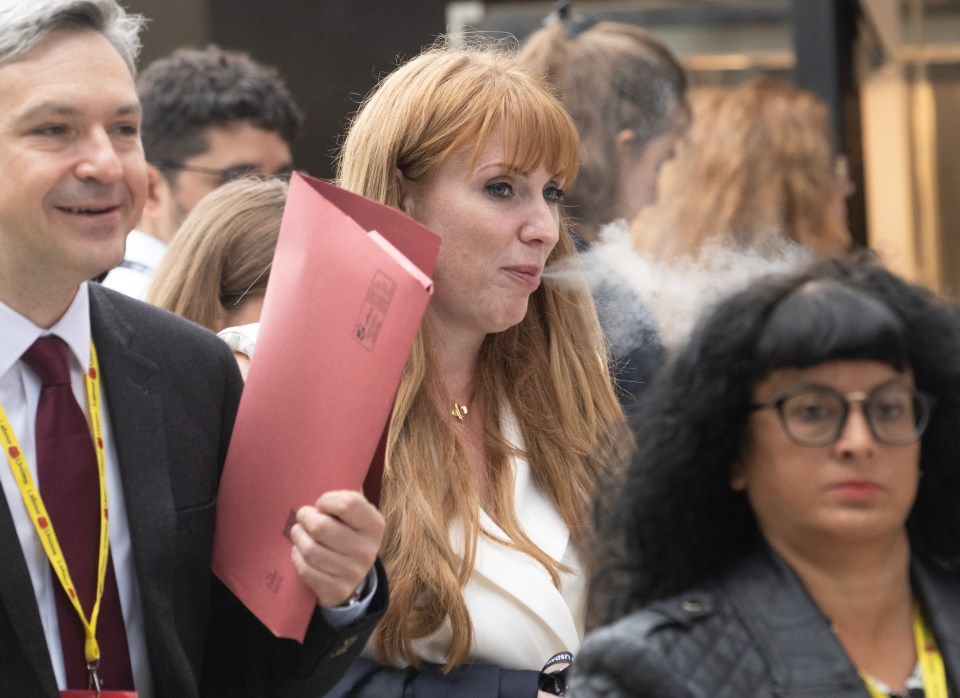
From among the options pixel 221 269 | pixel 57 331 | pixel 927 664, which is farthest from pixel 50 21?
pixel 927 664

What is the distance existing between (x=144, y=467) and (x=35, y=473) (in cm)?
19

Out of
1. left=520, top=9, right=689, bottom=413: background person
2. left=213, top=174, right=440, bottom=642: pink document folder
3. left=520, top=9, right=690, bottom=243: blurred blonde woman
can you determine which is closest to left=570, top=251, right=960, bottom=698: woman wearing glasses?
left=213, top=174, right=440, bottom=642: pink document folder

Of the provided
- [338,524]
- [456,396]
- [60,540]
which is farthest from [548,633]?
[60,540]

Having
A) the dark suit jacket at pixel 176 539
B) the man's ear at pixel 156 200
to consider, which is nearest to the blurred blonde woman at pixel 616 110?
the man's ear at pixel 156 200

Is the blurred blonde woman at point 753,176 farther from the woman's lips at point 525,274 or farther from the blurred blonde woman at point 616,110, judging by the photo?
the woman's lips at point 525,274

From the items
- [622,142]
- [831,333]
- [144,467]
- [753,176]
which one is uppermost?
[622,142]

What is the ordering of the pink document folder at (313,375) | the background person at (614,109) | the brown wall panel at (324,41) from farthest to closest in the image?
the brown wall panel at (324,41) < the background person at (614,109) < the pink document folder at (313,375)

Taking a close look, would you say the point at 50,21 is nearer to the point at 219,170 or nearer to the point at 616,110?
the point at 616,110

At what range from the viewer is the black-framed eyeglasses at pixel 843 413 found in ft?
6.90

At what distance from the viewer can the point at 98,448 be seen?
2.68m

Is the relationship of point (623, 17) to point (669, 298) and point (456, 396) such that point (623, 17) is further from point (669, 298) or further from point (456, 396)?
point (456, 396)

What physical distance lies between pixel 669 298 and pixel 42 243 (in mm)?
1865

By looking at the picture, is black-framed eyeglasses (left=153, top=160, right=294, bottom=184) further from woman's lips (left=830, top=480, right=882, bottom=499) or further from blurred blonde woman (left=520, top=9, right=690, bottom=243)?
woman's lips (left=830, top=480, right=882, bottom=499)

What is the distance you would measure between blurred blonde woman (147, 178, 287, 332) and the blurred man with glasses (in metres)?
1.09
